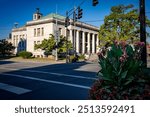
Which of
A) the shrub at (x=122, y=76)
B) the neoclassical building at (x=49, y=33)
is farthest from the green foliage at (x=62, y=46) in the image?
the shrub at (x=122, y=76)

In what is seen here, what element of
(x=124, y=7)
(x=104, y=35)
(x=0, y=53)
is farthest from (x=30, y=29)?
(x=124, y=7)

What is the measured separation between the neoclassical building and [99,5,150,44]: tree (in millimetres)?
8712

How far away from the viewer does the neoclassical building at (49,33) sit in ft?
180

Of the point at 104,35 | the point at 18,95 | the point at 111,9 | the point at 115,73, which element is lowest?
the point at 18,95

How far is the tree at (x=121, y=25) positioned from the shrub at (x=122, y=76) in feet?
141

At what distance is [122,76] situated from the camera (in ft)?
14.2

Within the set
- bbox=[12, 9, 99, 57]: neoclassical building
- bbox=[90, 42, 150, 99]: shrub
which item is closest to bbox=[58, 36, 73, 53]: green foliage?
bbox=[12, 9, 99, 57]: neoclassical building

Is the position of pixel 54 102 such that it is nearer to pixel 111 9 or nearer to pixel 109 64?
pixel 109 64

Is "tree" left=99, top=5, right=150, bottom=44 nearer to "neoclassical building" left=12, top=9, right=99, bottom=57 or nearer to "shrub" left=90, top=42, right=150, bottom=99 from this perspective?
"neoclassical building" left=12, top=9, right=99, bottom=57

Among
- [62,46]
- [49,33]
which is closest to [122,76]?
[62,46]

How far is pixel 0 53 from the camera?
58188mm

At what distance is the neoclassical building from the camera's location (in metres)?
54.9

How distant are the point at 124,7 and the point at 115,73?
4933 centimetres

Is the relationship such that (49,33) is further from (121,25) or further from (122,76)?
(122,76)
